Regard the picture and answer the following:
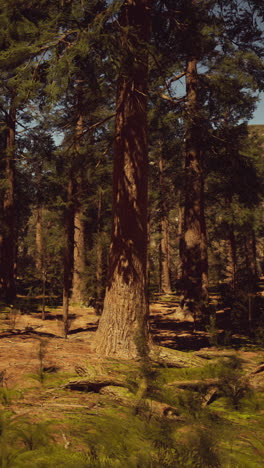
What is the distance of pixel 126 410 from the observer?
3.48 meters

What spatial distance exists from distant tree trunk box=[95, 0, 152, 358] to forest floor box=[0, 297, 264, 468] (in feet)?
2.10

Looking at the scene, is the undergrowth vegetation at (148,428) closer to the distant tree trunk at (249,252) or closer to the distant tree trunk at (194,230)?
the distant tree trunk at (194,230)

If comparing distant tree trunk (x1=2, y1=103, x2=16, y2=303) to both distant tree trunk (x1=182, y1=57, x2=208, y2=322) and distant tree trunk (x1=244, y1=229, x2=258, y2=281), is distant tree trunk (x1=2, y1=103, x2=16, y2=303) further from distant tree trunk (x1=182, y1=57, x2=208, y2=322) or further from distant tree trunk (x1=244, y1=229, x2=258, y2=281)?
distant tree trunk (x1=244, y1=229, x2=258, y2=281)

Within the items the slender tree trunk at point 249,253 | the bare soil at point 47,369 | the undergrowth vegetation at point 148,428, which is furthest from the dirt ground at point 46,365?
the slender tree trunk at point 249,253

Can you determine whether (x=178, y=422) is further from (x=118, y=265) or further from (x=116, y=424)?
(x=118, y=265)

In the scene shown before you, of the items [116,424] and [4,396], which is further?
[4,396]

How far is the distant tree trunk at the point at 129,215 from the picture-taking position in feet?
19.5

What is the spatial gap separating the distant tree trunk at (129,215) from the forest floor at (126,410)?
640 mm

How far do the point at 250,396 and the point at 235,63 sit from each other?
34.2 ft

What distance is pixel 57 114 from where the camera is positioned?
1662cm

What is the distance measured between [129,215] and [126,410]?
11.9ft

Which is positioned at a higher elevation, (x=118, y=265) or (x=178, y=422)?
(x=118, y=265)

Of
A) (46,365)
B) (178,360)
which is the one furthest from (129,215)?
(46,365)

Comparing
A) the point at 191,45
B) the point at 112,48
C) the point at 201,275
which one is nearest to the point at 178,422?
the point at 112,48
